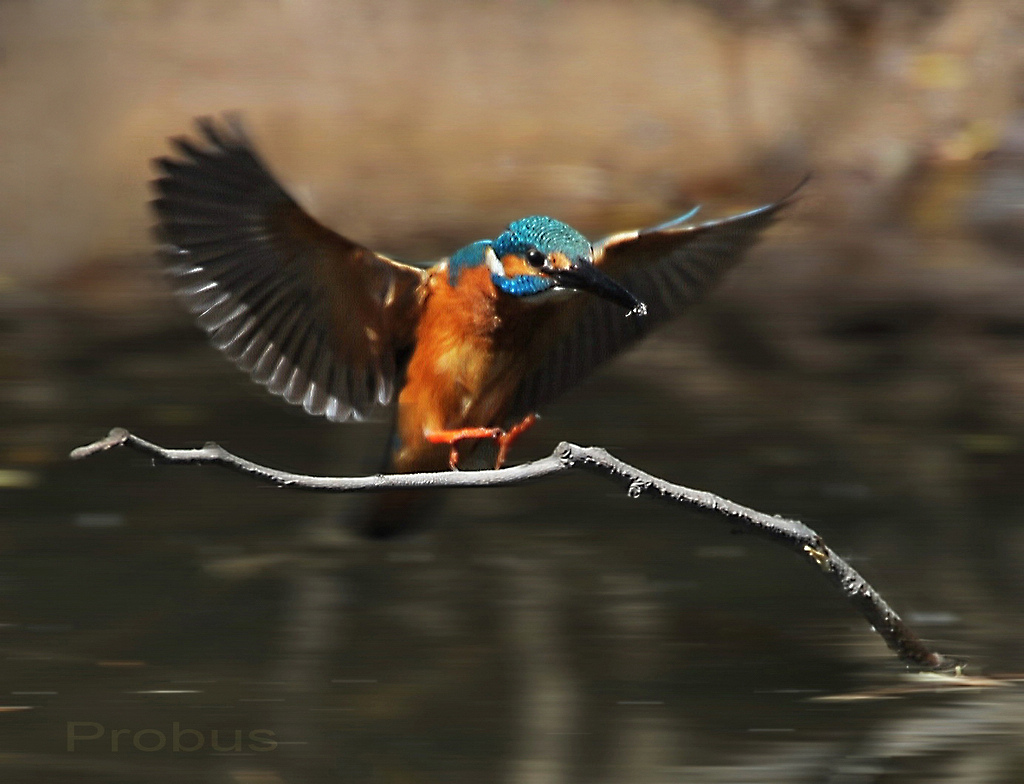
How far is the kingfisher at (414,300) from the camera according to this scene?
122 inches

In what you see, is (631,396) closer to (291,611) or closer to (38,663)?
(291,611)

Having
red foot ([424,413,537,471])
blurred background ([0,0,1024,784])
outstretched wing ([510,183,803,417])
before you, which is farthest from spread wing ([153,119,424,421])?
blurred background ([0,0,1024,784])

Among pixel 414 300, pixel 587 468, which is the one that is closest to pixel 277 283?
pixel 414 300

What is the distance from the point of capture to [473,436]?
3.22 m

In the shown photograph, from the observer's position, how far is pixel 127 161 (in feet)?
30.4

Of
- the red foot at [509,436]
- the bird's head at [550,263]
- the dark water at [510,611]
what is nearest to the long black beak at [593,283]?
the bird's head at [550,263]

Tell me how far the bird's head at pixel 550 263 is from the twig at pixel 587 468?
38 cm

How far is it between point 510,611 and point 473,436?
100 cm

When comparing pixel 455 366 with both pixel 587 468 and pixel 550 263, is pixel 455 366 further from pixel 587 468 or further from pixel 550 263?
pixel 587 468

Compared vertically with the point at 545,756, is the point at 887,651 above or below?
above

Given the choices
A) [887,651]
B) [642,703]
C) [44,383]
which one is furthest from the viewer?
[44,383]

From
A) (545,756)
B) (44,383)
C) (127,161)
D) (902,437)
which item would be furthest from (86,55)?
(545,756)

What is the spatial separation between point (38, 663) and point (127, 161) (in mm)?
5976

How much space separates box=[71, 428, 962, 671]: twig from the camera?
97.8 inches
